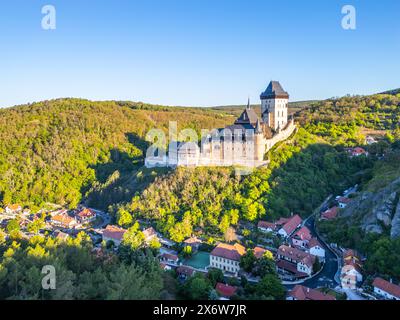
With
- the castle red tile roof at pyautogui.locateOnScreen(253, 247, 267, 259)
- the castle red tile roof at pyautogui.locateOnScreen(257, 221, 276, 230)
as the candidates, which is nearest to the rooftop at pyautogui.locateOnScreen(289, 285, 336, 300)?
the castle red tile roof at pyautogui.locateOnScreen(253, 247, 267, 259)

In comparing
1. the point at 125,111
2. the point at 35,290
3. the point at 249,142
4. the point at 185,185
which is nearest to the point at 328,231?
the point at 249,142

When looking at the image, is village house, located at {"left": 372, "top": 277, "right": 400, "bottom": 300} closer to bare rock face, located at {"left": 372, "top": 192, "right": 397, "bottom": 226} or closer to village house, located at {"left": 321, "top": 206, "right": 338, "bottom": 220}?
bare rock face, located at {"left": 372, "top": 192, "right": 397, "bottom": 226}

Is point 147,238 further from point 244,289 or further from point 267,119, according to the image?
point 267,119

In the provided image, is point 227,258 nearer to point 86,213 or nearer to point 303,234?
point 303,234

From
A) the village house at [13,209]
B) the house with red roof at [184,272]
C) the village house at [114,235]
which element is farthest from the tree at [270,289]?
the village house at [13,209]

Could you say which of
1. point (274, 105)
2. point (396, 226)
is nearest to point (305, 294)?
point (396, 226)
